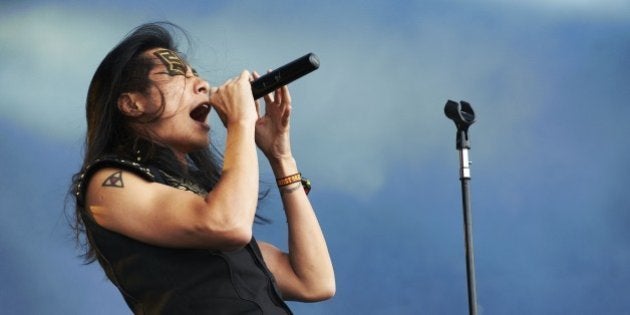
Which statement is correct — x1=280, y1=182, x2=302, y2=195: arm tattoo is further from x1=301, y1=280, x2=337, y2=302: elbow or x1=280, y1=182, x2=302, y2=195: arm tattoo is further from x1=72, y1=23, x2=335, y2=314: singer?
x1=301, y1=280, x2=337, y2=302: elbow

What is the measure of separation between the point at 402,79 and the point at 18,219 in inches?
53.7

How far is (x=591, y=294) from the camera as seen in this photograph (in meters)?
3.22

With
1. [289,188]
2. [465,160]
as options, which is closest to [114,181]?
[289,188]

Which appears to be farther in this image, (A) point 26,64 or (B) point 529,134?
(B) point 529,134

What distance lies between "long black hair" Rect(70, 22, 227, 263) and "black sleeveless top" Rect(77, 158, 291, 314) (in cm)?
9

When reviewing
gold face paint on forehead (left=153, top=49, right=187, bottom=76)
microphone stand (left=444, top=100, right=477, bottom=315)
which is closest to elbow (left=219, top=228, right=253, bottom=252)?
gold face paint on forehead (left=153, top=49, right=187, bottom=76)

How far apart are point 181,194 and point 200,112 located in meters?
0.31

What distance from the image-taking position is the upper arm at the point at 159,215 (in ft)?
5.08

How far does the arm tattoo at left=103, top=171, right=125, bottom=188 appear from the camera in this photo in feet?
5.27

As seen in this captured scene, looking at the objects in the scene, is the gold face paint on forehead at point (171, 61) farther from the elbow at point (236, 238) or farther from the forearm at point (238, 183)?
the elbow at point (236, 238)

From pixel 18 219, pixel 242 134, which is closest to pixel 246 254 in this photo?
pixel 242 134

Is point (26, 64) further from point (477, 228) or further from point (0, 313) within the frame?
point (477, 228)

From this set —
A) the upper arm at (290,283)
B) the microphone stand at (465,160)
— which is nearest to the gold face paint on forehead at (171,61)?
the upper arm at (290,283)

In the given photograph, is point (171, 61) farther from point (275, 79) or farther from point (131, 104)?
point (275, 79)
